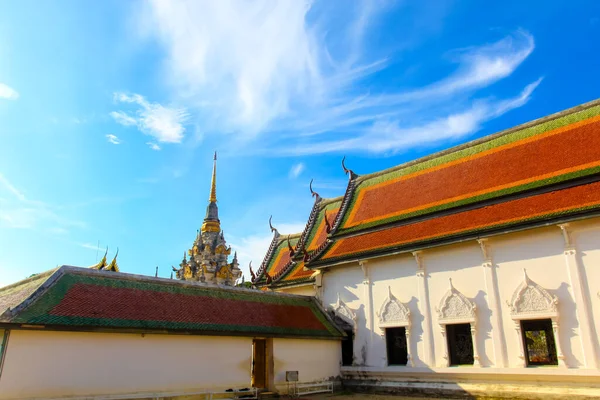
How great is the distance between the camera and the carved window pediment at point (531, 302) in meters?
10.6

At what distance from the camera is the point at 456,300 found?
1243 cm

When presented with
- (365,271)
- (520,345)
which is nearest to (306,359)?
(365,271)

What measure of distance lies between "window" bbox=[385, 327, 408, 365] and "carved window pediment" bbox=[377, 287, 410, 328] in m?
0.36

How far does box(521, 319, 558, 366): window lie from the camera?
1102cm

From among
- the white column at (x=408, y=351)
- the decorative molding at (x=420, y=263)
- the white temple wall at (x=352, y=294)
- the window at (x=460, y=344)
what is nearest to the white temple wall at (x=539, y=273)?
the window at (x=460, y=344)

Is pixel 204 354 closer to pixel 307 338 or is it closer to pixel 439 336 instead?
pixel 307 338

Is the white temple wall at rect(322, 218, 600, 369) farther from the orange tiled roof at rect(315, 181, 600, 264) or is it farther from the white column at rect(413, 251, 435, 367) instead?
the orange tiled roof at rect(315, 181, 600, 264)

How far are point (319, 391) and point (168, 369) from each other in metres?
5.12

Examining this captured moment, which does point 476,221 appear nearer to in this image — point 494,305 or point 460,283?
point 460,283

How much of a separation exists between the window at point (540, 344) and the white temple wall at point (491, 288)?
37 cm

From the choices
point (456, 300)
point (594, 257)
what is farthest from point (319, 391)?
point (594, 257)

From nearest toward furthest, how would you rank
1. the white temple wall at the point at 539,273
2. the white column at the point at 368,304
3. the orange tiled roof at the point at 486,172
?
the white temple wall at the point at 539,273, the orange tiled roof at the point at 486,172, the white column at the point at 368,304

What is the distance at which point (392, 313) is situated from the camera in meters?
13.9

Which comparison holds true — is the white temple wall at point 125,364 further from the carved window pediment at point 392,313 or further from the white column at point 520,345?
the white column at point 520,345
